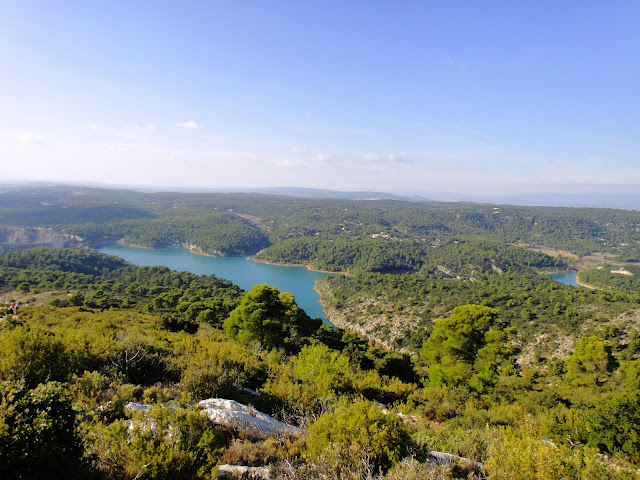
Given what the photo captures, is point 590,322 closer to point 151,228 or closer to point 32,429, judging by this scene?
point 32,429

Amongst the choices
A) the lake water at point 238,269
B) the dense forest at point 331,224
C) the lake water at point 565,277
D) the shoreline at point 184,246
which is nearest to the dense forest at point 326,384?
the lake water at point 238,269

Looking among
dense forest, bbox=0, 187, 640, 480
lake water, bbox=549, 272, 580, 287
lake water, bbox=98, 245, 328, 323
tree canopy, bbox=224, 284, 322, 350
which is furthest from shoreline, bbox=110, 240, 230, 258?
lake water, bbox=549, 272, 580, 287

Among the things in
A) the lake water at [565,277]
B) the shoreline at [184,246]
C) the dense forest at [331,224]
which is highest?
the dense forest at [331,224]

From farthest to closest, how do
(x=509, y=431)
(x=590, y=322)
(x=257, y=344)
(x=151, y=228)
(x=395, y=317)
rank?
(x=151, y=228), (x=395, y=317), (x=590, y=322), (x=257, y=344), (x=509, y=431)

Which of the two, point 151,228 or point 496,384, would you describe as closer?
point 496,384

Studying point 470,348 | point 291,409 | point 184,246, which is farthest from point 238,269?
point 291,409

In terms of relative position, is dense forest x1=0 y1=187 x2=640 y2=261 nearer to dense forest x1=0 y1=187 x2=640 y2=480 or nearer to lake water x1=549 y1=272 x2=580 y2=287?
lake water x1=549 y1=272 x2=580 y2=287

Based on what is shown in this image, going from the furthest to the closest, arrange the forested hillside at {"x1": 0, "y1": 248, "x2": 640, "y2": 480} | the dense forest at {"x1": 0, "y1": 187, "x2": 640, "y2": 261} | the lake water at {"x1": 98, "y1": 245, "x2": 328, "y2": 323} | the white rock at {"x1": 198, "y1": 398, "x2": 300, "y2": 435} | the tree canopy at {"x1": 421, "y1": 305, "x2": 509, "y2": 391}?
the dense forest at {"x1": 0, "y1": 187, "x2": 640, "y2": 261}, the lake water at {"x1": 98, "y1": 245, "x2": 328, "y2": 323}, the tree canopy at {"x1": 421, "y1": 305, "x2": 509, "y2": 391}, the white rock at {"x1": 198, "y1": 398, "x2": 300, "y2": 435}, the forested hillside at {"x1": 0, "y1": 248, "x2": 640, "y2": 480}

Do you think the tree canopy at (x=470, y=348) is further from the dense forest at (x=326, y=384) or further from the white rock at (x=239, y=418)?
the white rock at (x=239, y=418)

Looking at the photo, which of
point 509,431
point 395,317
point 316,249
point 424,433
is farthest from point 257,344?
point 316,249
